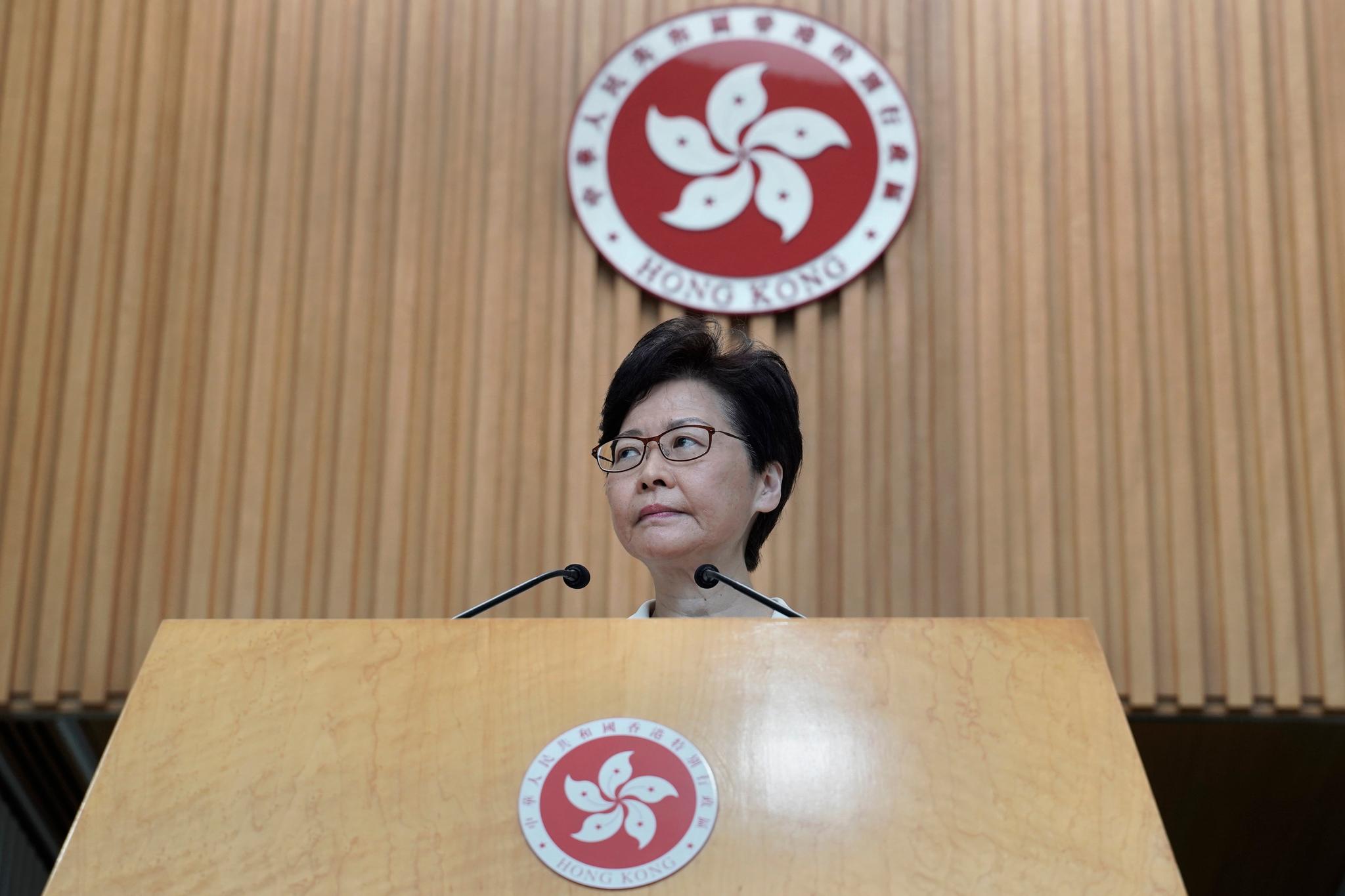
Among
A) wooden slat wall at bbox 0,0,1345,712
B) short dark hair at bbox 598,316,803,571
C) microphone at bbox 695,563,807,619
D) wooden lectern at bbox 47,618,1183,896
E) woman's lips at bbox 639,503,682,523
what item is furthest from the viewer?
wooden slat wall at bbox 0,0,1345,712

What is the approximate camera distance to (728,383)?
2.31m

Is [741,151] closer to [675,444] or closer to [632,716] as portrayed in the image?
[675,444]

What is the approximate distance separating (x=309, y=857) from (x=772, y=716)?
1.42ft

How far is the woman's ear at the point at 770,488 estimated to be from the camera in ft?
7.67

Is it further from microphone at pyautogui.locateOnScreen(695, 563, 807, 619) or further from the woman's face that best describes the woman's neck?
microphone at pyautogui.locateOnScreen(695, 563, 807, 619)

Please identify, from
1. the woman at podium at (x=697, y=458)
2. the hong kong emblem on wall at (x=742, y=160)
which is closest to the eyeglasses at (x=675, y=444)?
the woman at podium at (x=697, y=458)

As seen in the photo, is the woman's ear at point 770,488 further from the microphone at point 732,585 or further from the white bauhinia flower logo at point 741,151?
the white bauhinia flower logo at point 741,151

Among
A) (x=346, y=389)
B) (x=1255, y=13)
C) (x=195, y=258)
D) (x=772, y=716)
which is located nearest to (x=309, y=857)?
(x=772, y=716)

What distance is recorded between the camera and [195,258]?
153 inches

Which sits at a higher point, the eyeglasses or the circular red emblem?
the eyeglasses

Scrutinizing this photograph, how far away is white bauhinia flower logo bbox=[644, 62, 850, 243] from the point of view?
3855 mm

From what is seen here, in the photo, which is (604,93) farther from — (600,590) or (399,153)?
(600,590)

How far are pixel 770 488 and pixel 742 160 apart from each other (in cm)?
172

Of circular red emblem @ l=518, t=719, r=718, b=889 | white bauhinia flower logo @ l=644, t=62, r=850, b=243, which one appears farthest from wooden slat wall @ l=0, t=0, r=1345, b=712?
circular red emblem @ l=518, t=719, r=718, b=889
